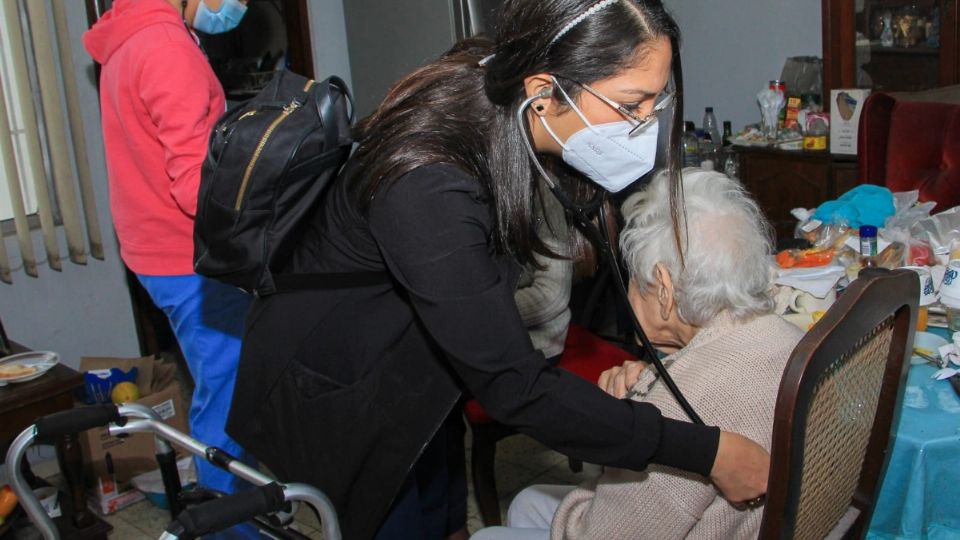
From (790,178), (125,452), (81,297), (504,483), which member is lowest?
(504,483)

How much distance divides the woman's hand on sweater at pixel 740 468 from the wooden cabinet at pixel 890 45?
102 inches

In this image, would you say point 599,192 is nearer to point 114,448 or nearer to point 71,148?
point 114,448

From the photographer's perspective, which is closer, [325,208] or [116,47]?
[325,208]

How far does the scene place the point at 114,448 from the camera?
107 inches

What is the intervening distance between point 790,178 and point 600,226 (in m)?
2.35

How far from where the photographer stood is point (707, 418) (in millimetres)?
1216

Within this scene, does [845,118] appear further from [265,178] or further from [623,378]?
[265,178]

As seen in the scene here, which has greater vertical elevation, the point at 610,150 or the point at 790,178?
the point at 610,150

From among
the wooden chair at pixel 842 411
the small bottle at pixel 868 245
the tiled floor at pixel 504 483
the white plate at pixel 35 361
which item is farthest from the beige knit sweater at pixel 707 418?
the white plate at pixel 35 361

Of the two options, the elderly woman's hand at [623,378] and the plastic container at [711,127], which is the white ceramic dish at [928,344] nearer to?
the elderly woman's hand at [623,378]

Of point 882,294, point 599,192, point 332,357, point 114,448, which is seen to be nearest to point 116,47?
point 332,357

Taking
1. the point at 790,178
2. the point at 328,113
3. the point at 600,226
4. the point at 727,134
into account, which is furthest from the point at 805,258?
the point at 727,134

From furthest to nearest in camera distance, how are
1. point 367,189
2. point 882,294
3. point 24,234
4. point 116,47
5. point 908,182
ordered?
point 24,234 < point 908,182 < point 116,47 < point 367,189 < point 882,294

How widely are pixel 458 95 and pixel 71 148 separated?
7.83 ft
